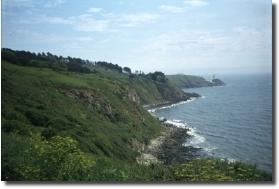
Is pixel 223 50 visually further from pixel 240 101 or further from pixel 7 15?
pixel 7 15

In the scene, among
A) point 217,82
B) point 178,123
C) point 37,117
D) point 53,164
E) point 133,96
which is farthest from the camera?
point 178,123

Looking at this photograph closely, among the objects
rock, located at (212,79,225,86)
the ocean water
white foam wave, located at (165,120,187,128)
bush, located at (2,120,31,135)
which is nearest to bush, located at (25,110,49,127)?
bush, located at (2,120,31,135)

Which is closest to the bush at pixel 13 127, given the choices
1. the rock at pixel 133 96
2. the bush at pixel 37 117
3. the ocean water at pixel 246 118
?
the bush at pixel 37 117

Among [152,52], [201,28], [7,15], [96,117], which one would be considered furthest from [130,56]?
[96,117]

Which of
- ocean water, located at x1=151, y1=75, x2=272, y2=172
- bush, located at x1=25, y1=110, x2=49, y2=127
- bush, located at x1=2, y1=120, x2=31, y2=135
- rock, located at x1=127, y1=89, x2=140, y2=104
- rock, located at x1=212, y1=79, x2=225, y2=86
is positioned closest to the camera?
ocean water, located at x1=151, y1=75, x2=272, y2=172

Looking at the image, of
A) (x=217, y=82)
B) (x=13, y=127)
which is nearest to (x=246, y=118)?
(x=217, y=82)

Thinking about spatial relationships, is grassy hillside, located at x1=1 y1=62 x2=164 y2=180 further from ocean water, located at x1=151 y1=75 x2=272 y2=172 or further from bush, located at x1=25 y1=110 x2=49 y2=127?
ocean water, located at x1=151 y1=75 x2=272 y2=172

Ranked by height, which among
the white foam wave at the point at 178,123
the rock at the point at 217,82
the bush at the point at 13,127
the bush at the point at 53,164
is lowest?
the white foam wave at the point at 178,123

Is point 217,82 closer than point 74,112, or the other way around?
point 217,82

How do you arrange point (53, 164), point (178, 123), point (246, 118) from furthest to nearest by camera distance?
1. point (178, 123)
2. point (246, 118)
3. point (53, 164)

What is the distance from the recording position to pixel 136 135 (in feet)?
77.2

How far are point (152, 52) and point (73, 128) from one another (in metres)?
6.67

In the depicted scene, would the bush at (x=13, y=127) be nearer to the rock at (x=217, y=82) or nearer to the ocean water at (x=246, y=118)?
the rock at (x=217, y=82)

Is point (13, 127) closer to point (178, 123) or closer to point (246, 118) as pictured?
point (246, 118)
